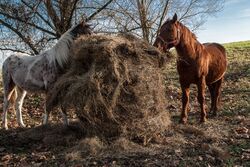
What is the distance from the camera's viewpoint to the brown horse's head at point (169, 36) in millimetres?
6985

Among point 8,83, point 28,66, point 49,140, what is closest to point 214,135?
point 49,140

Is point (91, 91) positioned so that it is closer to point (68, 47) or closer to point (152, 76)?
point (152, 76)

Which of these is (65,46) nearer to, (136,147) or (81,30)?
(81,30)

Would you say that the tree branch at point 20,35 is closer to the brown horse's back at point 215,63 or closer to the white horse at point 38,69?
the white horse at point 38,69

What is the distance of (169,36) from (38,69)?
→ 297cm

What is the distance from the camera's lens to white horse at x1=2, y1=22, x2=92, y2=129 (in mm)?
6996

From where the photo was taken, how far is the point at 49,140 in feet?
20.2

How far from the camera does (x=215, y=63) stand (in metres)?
8.55

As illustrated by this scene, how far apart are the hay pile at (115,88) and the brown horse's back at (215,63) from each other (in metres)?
2.78

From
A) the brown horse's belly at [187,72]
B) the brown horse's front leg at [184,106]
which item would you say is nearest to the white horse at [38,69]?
the brown horse's belly at [187,72]

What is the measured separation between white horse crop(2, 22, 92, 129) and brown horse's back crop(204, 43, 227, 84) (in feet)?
10.8

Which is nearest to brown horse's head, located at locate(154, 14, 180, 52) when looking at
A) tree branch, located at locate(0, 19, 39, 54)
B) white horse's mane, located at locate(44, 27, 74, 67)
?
white horse's mane, located at locate(44, 27, 74, 67)

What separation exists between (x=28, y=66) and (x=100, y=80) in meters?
3.04

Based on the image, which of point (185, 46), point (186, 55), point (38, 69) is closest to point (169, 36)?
point (185, 46)
